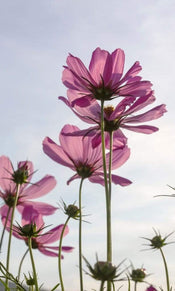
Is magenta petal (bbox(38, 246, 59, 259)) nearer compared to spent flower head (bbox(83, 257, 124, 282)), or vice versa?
spent flower head (bbox(83, 257, 124, 282))

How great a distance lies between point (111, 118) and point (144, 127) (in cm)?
10

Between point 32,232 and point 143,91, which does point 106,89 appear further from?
point 32,232

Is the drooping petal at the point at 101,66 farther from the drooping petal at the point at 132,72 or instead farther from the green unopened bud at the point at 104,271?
the green unopened bud at the point at 104,271

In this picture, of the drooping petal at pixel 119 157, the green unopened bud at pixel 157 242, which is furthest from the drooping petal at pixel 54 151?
the green unopened bud at pixel 157 242

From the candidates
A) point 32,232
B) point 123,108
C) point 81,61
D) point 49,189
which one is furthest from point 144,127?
point 49,189

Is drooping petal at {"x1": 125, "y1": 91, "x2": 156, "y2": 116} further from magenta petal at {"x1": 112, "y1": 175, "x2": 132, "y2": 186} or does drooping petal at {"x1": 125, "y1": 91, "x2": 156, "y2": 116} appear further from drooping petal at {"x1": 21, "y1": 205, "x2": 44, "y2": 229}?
drooping petal at {"x1": 21, "y1": 205, "x2": 44, "y2": 229}

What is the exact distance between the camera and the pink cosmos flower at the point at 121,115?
3.63 feet

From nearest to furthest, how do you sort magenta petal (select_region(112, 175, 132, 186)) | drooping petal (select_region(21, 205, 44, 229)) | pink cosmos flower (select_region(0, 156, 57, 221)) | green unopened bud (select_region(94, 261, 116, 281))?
green unopened bud (select_region(94, 261, 116, 281))
magenta petal (select_region(112, 175, 132, 186))
drooping petal (select_region(21, 205, 44, 229))
pink cosmos flower (select_region(0, 156, 57, 221))

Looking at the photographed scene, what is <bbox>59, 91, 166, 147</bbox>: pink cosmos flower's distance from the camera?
1105mm

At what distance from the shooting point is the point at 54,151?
48.6 inches

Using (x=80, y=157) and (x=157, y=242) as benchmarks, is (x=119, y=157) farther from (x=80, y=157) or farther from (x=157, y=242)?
(x=157, y=242)

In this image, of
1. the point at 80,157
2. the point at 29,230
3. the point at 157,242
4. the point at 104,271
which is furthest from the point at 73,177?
the point at 104,271

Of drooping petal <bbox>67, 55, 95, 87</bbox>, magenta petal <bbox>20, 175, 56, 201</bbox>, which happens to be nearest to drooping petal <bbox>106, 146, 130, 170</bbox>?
drooping petal <bbox>67, 55, 95, 87</bbox>

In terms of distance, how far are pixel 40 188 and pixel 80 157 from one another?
0.32 meters
